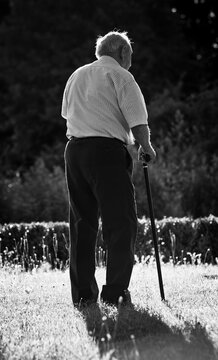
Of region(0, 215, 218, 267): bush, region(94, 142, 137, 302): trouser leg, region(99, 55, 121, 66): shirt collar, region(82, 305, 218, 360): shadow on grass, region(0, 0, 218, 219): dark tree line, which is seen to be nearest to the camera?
region(82, 305, 218, 360): shadow on grass

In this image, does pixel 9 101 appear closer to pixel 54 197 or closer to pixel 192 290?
pixel 54 197

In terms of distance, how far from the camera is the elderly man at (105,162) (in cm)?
499

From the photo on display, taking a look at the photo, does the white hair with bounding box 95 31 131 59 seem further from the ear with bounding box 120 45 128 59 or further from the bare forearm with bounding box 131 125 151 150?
the bare forearm with bounding box 131 125 151 150

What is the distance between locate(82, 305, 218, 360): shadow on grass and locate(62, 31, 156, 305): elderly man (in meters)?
0.42

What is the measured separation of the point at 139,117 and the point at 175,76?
59.8 ft

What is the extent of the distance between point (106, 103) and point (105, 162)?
17.6 inches

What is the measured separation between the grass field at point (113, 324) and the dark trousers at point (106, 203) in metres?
0.25

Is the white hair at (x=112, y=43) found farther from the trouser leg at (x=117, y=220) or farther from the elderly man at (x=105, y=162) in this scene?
the trouser leg at (x=117, y=220)

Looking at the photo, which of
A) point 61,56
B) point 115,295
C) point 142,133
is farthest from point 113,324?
point 61,56

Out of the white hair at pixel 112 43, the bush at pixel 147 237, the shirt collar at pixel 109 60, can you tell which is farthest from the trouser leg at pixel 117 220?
the bush at pixel 147 237

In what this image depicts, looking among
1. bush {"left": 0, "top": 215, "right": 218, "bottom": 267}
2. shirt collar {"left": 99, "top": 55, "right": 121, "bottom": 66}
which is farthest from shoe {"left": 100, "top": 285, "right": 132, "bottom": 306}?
bush {"left": 0, "top": 215, "right": 218, "bottom": 267}

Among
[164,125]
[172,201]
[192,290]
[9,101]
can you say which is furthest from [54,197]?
Answer: [9,101]

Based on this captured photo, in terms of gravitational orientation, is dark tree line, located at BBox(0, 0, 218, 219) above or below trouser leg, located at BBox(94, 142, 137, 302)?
above

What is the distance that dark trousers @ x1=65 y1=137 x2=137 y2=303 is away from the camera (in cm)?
498
